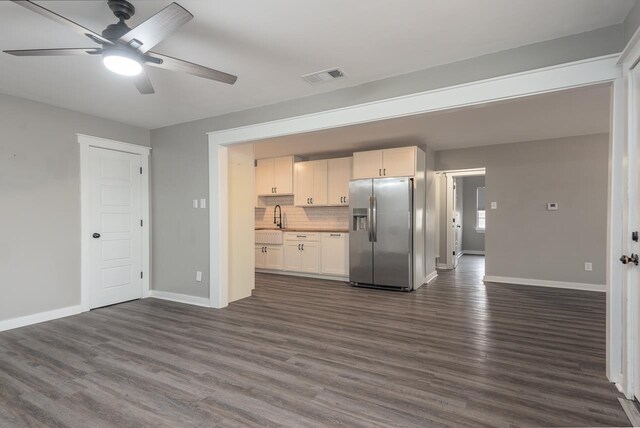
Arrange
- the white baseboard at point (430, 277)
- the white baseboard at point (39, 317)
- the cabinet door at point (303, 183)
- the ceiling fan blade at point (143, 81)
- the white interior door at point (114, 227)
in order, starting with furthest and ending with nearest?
the cabinet door at point (303, 183) → the white baseboard at point (430, 277) → the white interior door at point (114, 227) → the white baseboard at point (39, 317) → the ceiling fan blade at point (143, 81)

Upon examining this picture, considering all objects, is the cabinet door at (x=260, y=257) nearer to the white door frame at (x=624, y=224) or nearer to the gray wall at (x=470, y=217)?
the white door frame at (x=624, y=224)

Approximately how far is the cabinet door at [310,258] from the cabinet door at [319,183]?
857 mm

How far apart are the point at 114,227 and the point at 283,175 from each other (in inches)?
125

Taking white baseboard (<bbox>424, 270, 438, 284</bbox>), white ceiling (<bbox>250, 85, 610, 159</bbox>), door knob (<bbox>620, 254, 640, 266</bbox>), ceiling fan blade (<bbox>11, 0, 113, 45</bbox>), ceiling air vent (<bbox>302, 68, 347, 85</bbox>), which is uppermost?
ceiling air vent (<bbox>302, 68, 347, 85</bbox>)

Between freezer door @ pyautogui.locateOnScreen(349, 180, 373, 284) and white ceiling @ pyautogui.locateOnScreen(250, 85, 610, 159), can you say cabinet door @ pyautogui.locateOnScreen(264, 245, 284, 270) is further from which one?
white ceiling @ pyautogui.locateOnScreen(250, 85, 610, 159)

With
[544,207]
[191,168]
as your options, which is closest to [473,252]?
[544,207]

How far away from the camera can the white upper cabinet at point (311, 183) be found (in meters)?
6.26

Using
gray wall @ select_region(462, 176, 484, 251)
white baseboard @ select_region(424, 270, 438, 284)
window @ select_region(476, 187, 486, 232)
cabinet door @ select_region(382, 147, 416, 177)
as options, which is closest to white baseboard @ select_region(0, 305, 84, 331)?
cabinet door @ select_region(382, 147, 416, 177)

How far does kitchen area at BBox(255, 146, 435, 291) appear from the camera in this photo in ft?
16.9

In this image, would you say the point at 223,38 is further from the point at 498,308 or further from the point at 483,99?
the point at 498,308

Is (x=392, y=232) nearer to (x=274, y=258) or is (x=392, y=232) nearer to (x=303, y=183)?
(x=303, y=183)

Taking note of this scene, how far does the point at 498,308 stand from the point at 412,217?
1.72 m

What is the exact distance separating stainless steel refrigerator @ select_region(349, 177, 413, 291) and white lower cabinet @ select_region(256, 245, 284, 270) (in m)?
1.63

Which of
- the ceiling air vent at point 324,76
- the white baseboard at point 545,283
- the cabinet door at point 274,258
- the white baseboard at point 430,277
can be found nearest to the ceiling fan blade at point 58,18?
the ceiling air vent at point 324,76
